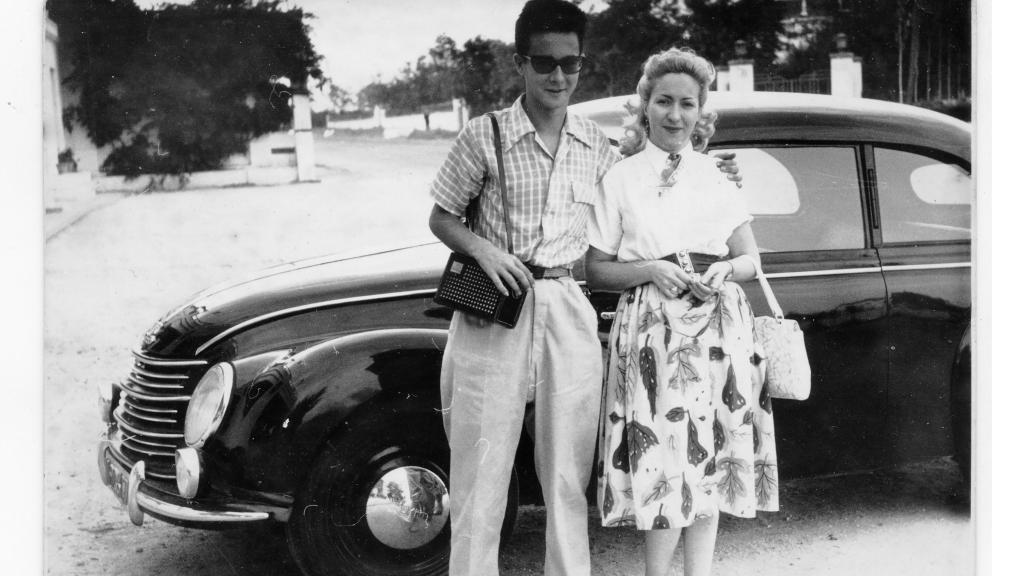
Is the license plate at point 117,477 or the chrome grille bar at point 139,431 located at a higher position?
the chrome grille bar at point 139,431

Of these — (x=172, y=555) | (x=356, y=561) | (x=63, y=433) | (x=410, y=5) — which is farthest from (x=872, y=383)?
(x=63, y=433)

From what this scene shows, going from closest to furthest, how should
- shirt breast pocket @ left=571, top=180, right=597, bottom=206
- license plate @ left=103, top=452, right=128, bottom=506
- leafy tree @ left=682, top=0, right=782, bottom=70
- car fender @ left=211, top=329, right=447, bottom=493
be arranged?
shirt breast pocket @ left=571, top=180, right=597, bottom=206
car fender @ left=211, top=329, right=447, bottom=493
license plate @ left=103, top=452, right=128, bottom=506
leafy tree @ left=682, top=0, right=782, bottom=70

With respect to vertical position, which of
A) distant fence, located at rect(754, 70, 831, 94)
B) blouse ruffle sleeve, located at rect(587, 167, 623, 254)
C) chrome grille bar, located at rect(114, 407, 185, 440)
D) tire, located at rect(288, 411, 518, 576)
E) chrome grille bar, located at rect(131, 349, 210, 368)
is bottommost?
tire, located at rect(288, 411, 518, 576)

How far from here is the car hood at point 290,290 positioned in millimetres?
3111

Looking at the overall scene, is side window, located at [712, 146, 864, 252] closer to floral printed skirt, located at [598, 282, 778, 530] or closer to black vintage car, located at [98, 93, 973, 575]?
black vintage car, located at [98, 93, 973, 575]

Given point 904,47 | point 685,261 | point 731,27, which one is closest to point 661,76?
point 685,261

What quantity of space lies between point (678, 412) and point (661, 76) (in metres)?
1.03

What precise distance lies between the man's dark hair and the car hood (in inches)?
Answer: 33.5

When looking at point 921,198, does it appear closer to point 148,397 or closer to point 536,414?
point 536,414

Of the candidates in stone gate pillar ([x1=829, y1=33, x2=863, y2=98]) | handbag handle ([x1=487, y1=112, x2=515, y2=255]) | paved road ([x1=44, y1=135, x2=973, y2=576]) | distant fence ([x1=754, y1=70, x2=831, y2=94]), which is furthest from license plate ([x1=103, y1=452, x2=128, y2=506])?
stone gate pillar ([x1=829, y1=33, x2=863, y2=98])

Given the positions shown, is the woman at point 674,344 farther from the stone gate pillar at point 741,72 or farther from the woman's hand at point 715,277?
the stone gate pillar at point 741,72

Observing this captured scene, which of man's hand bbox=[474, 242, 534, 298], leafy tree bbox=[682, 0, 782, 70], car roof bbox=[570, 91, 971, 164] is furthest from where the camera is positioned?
leafy tree bbox=[682, 0, 782, 70]

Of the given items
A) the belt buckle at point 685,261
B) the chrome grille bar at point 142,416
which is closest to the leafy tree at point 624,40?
the belt buckle at point 685,261

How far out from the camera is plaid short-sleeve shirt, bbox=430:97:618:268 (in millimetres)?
2721
